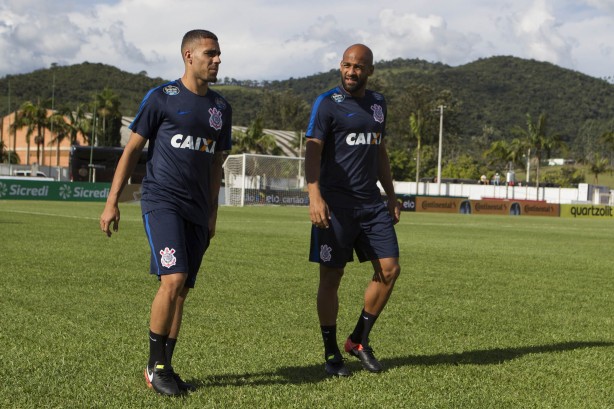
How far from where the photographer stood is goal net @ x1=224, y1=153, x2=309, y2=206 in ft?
181

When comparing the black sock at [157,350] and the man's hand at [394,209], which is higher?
the man's hand at [394,209]

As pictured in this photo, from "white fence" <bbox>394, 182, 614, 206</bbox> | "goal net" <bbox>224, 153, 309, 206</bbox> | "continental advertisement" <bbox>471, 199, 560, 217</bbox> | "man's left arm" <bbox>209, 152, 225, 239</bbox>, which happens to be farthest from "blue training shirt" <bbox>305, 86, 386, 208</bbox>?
"white fence" <bbox>394, 182, 614, 206</bbox>

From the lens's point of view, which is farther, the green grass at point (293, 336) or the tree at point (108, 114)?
the tree at point (108, 114)

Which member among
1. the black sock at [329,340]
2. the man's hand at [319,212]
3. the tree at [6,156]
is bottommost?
the black sock at [329,340]

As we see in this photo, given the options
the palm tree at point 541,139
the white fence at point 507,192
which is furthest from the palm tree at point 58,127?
the palm tree at point 541,139

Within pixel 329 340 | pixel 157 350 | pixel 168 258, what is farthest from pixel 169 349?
pixel 329 340

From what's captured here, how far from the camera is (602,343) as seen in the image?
7605 millimetres

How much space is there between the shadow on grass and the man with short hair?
411mm

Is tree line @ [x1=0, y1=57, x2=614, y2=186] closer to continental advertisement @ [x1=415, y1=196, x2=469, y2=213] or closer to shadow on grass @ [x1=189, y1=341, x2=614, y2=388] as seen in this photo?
continental advertisement @ [x1=415, y1=196, x2=469, y2=213]

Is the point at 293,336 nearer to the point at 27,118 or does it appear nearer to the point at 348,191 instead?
the point at 348,191

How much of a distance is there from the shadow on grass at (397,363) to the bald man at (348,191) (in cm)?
19

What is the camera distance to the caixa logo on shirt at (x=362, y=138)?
6090mm

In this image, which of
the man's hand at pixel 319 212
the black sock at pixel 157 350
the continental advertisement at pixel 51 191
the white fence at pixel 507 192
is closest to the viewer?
the black sock at pixel 157 350

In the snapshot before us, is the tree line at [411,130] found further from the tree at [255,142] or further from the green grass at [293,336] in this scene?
the green grass at [293,336]
